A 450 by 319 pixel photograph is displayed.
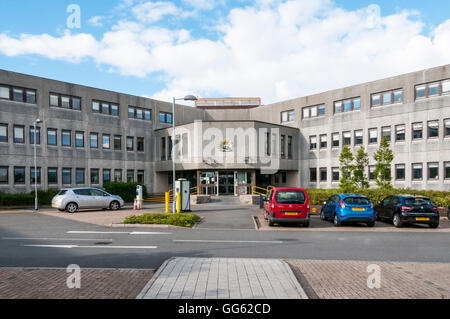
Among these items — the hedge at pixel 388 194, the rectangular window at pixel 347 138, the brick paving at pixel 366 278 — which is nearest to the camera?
the brick paving at pixel 366 278

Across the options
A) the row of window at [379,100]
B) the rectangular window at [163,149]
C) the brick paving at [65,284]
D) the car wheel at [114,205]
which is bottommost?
the car wheel at [114,205]

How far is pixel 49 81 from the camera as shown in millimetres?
31484

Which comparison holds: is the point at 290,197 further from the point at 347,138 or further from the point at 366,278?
the point at 347,138

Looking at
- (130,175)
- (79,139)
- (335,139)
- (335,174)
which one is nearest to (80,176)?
(79,139)

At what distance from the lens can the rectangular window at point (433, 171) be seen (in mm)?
29141

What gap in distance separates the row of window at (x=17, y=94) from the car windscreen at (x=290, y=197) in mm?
24880

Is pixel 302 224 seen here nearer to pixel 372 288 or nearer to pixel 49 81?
pixel 372 288

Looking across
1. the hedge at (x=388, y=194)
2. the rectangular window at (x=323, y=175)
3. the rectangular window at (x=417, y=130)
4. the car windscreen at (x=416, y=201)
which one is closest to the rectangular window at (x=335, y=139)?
the rectangular window at (x=323, y=175)

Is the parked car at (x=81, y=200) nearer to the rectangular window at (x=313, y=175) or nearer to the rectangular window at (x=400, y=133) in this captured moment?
the rectangular window at (x=313, y=175)

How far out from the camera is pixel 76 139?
33.4 metres

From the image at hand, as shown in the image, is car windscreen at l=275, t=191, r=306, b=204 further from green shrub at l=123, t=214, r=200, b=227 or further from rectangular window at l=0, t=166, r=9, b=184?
rectangular window at l=0, t=166, r=9, b=184

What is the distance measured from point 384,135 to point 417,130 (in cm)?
283
